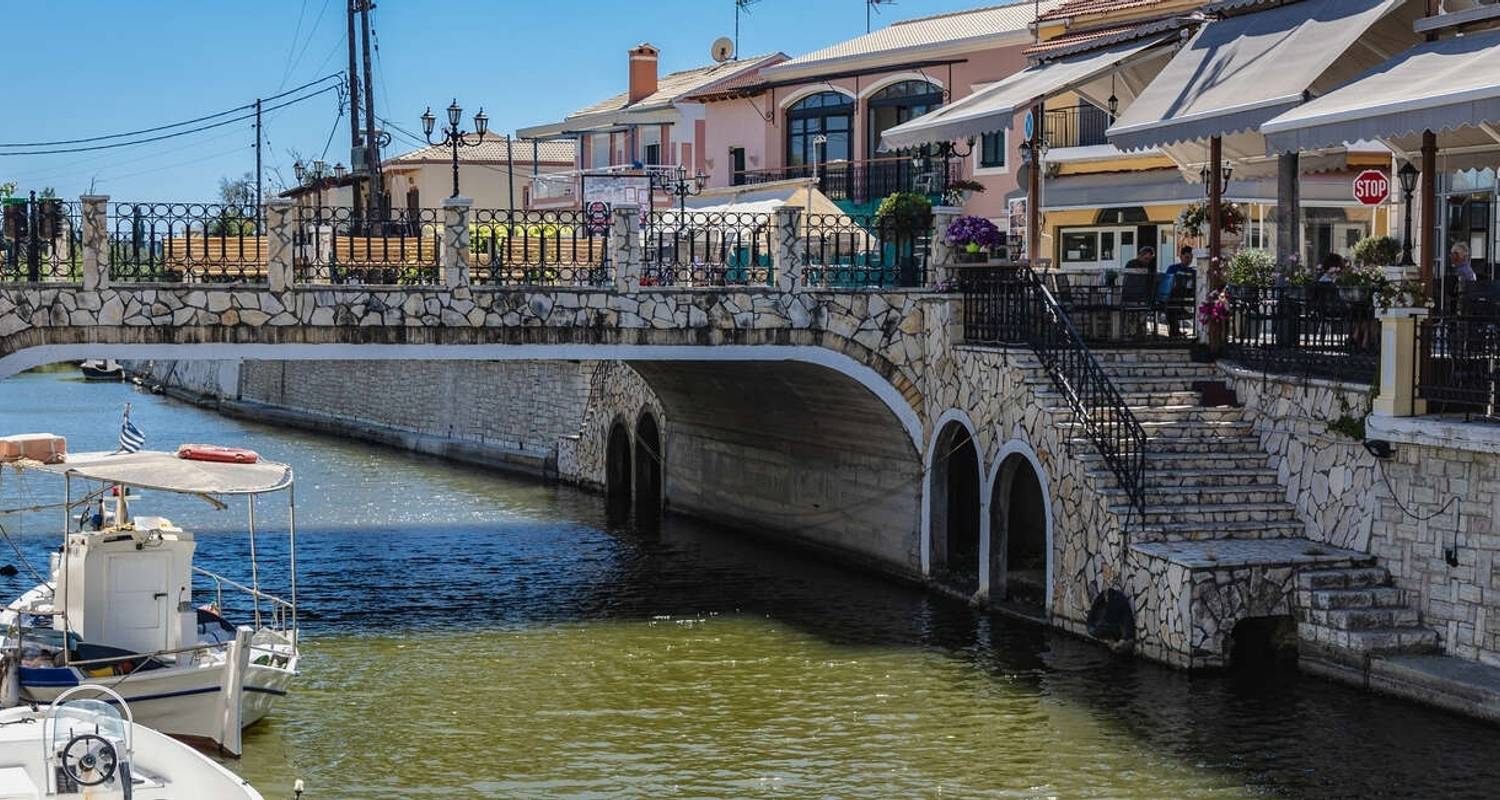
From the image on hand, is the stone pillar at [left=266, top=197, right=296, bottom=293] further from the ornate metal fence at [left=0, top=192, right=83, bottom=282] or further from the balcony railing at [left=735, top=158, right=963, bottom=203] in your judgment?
the balcony railing at [left=735, top=158, right=963, bottom=203]

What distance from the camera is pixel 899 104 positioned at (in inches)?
1794

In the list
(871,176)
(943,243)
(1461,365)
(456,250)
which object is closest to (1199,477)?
(1461,365)

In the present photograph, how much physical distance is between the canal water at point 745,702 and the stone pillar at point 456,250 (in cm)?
436

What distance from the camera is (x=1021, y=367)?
79.9 feet

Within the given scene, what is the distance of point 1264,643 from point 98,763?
13049 mm

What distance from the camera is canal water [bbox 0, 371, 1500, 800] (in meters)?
17.6

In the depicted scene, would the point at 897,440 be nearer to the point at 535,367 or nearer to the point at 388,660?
the point at 388,660

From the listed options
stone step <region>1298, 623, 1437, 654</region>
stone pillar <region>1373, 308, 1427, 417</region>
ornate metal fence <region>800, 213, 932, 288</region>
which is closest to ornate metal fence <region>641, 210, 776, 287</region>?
ornate metal fence <region>800, 213, 932, 288</region>

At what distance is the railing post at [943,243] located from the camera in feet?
89.6

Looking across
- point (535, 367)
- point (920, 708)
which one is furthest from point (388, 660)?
point (535, 367)

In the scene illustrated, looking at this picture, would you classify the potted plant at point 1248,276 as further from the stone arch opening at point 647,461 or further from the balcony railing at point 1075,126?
the stone arch opening at point 647,461

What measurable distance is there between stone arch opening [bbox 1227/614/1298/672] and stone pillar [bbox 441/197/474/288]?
10846 mm

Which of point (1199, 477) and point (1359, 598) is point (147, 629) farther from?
point (1359, 598)

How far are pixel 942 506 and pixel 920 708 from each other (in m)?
6.87
